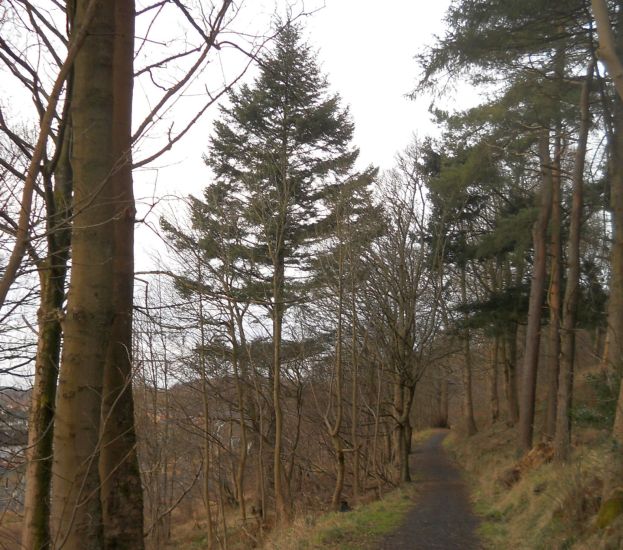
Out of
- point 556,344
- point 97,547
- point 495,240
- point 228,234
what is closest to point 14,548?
point 97,547

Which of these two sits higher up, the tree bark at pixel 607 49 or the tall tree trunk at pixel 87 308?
the tree bark at pixel 607 49

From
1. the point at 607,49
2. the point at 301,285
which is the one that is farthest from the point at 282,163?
the point at 607,49

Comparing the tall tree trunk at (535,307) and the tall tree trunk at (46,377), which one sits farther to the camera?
the tall tree trunk at (535,307)

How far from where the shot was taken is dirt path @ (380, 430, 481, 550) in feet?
32.5

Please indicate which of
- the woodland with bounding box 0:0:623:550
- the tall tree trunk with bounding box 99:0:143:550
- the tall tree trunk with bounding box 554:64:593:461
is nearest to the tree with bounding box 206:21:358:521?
the woodland with bounding box 0:0:623:550

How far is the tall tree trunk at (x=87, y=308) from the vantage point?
11.5 ft

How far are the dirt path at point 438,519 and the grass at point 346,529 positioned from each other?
0.84 feet

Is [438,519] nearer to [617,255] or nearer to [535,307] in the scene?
[617,255]

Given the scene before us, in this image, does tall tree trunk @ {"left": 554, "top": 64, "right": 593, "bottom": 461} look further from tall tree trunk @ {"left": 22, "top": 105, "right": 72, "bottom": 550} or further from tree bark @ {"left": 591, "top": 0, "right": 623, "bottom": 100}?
tall tree trunk @ {"left": 22, "top": 105, "right": 72, "bottom": 550}

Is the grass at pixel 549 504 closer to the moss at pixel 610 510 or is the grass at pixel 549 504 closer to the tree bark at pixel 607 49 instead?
the moss at pixel 610 510

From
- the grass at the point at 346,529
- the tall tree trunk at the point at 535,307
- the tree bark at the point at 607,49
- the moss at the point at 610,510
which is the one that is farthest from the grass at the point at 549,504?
the tree bark at the point at 607,49

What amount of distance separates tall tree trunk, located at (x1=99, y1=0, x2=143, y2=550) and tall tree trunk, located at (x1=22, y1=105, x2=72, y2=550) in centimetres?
80

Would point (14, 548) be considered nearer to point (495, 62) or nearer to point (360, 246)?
point (495, 62)

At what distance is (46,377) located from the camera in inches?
241
